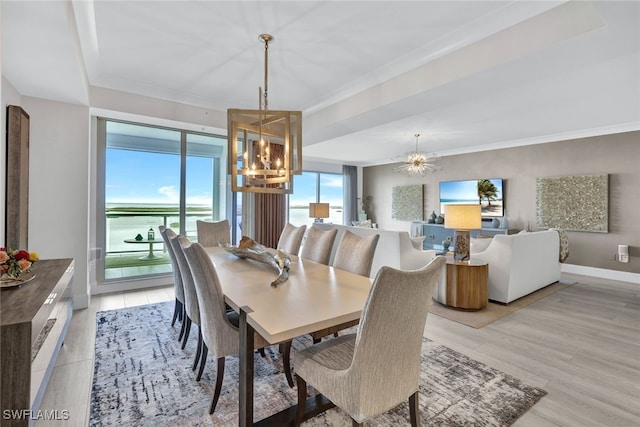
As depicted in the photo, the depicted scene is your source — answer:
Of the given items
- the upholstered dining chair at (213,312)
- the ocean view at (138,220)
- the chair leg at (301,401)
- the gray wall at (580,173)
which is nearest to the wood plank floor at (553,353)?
the upholstered dining chair at (213,312)

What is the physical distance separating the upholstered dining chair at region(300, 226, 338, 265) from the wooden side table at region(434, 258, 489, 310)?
5.29 feet

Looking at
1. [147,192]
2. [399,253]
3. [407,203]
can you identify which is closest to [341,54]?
[399,253]

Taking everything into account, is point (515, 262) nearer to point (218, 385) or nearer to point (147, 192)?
point (218, 385)

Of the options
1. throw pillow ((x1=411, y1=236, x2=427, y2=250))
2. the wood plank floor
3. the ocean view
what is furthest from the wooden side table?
the ocean view

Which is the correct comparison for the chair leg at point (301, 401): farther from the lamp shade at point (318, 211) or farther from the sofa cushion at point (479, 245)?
the lamp shade at point (318, 211)

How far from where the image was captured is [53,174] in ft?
11.0

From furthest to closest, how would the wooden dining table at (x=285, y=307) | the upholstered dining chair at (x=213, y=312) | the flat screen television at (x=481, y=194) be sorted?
the flat screen television at (x=481, y=194) < the upholstered dining chair at (x=213, y=312) < the wooden dining table at (x=285, y=307)

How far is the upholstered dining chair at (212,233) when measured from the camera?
3943mm

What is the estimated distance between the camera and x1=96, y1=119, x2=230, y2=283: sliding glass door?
427 cm

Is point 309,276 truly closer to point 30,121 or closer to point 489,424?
point 489,424

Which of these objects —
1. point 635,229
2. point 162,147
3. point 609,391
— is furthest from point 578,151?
point 162,147

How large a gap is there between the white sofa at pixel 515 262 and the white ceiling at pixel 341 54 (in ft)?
5.97

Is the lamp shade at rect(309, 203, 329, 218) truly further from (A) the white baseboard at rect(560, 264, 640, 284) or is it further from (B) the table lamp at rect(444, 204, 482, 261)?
(A) the white baseboard at rect(560, 264, 640, 284)

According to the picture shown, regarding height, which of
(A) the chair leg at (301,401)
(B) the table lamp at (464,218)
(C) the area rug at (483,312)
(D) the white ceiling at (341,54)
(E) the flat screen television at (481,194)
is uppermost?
(D) the white ceiling at (341,54)
